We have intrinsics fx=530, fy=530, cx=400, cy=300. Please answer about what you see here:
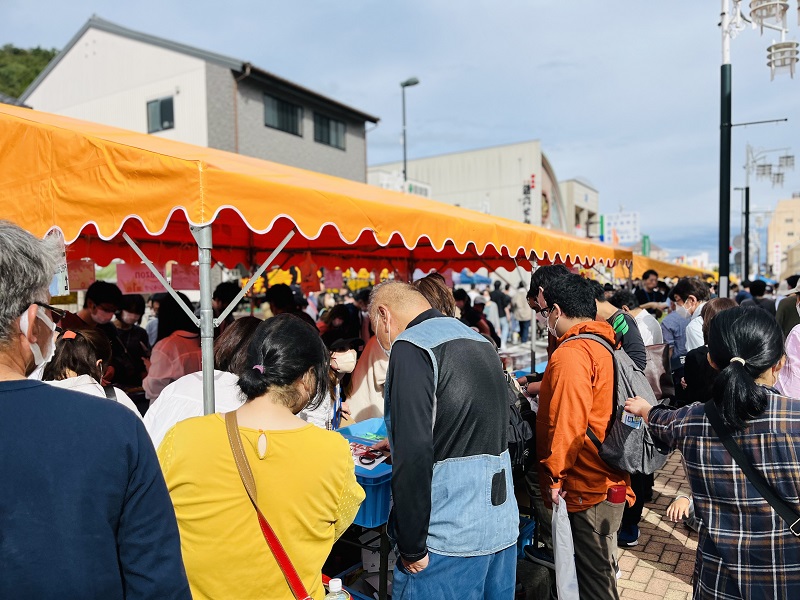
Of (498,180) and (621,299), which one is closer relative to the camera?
(621,299)

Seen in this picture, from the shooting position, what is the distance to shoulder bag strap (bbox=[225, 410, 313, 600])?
1.55 metres

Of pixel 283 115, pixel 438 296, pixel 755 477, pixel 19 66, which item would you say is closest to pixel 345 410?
pixel 438 296

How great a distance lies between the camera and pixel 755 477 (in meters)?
1.80

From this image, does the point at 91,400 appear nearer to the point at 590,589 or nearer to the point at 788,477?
the point at 788,477

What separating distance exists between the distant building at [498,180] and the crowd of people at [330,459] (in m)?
30.4

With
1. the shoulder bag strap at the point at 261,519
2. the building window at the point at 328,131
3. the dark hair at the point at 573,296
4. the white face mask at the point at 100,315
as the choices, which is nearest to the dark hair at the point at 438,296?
the dark hair at the point at 573,296

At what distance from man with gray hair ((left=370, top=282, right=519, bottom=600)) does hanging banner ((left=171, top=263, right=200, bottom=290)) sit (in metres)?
5.23

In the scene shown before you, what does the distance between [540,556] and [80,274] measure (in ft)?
17.2

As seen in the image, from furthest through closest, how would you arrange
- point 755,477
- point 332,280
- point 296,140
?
point 296,140
point 332,280
point 755,477

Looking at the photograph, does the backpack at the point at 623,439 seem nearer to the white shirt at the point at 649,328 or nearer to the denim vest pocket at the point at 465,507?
the denim vest pocket at the point at 465,507

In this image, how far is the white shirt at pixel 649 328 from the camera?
5852mm

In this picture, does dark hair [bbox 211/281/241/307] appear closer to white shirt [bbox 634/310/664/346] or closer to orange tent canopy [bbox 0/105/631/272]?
orange tent canopy [bbox 0/105/631/272]

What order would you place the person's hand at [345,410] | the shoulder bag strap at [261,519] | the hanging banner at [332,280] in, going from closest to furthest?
the shoulder bag strap at [261,519] → the person's hand at [345,410] → the hanging banner at [332,280]

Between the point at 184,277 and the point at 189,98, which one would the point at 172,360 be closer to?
the point at 184,277
